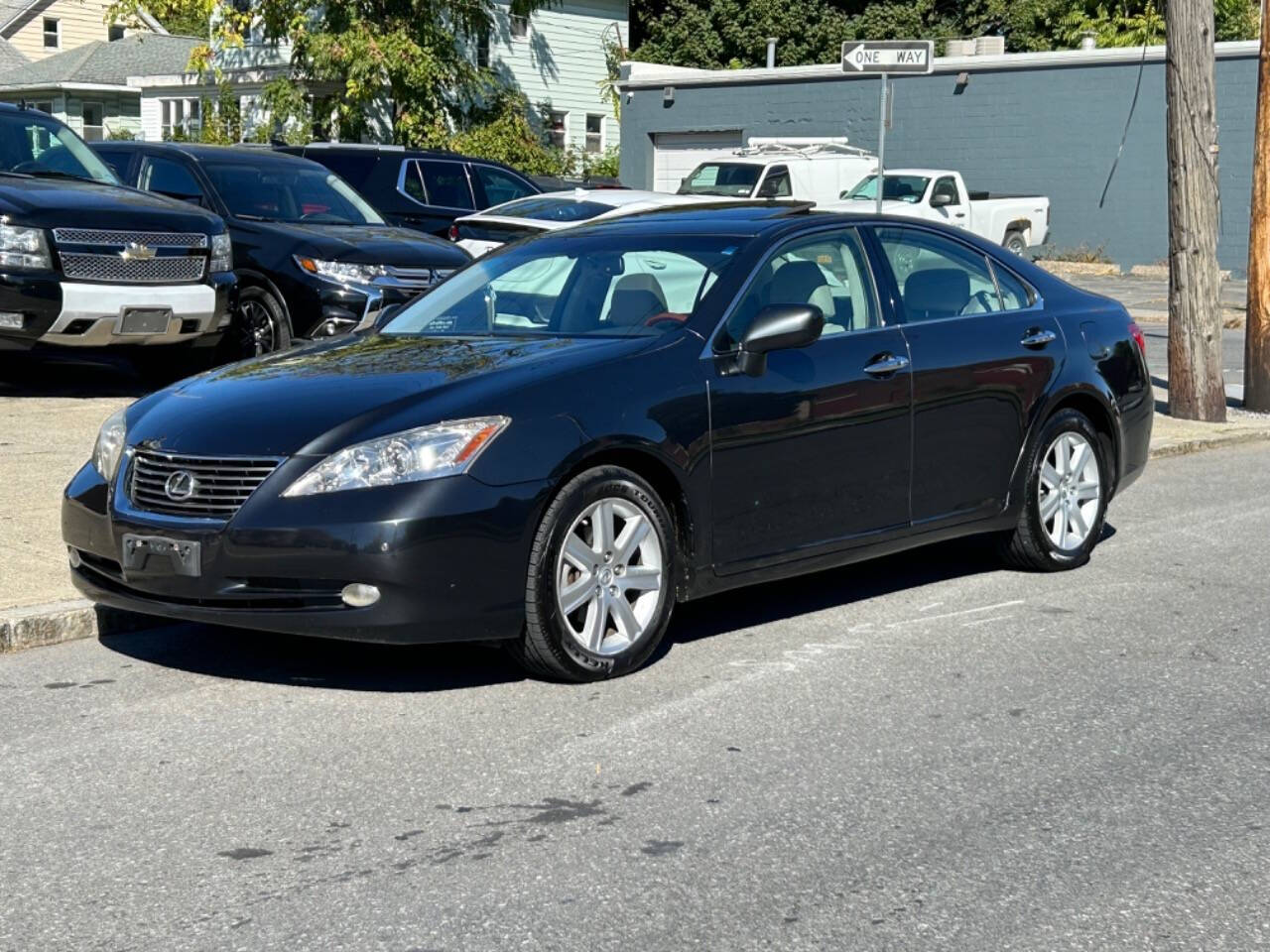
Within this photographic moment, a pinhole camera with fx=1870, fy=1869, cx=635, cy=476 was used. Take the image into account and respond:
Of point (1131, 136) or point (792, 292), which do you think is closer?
point (792, 292)

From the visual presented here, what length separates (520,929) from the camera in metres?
4.15

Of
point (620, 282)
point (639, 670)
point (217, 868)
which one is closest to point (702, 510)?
point (639, 670)

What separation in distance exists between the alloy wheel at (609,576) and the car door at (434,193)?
39.7 feet

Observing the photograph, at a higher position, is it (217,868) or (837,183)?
(837,183)

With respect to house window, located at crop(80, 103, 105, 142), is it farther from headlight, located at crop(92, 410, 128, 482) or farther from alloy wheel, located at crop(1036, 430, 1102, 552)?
headlight, located at crop(92, 410, 128, 482)

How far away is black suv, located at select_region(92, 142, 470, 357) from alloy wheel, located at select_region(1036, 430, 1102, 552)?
5.70 m

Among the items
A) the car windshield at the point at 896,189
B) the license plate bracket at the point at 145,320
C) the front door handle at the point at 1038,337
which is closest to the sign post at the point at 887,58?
the license plate bracket at the point at 145,320

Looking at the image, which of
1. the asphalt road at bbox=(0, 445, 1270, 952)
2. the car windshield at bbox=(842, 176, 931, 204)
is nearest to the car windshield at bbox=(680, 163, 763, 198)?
the car windshield at bbox=(842, 176, 931, 204)

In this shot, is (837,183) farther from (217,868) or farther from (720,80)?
(217,868)

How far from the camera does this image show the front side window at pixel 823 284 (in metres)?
7.03

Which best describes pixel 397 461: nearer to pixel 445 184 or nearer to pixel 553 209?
pixel 553 209

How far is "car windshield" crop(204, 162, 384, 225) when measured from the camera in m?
14.5

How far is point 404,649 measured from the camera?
6887 mm

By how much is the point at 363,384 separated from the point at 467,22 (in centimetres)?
3069
